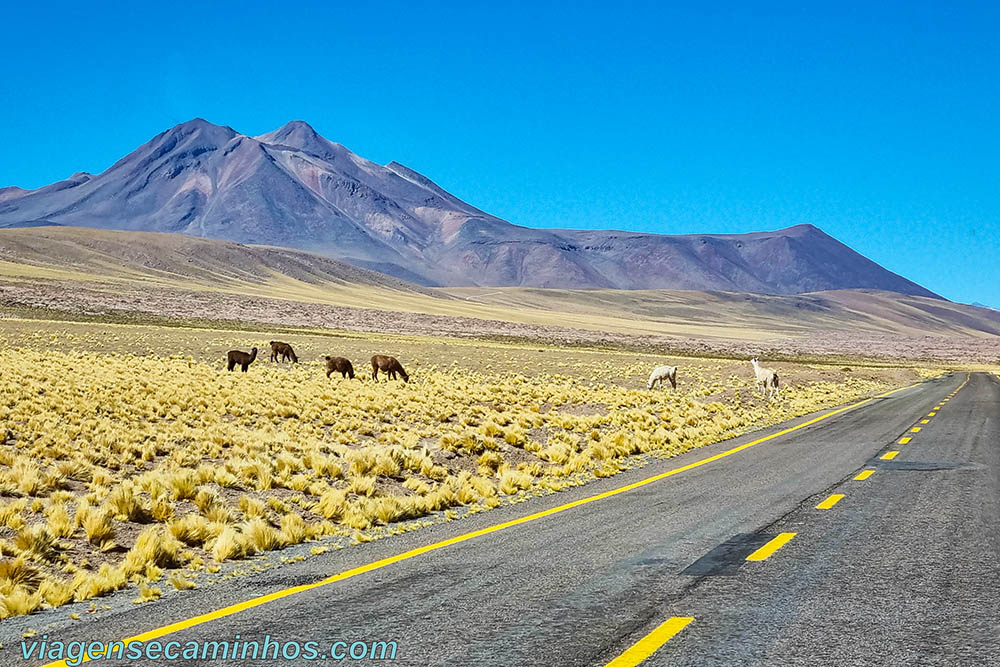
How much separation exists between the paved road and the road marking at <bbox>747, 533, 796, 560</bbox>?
75mm

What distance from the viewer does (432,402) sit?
88.2 ft

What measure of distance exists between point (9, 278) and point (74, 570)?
128 meters

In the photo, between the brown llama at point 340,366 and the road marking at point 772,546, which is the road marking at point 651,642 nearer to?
the road marking at point 772,546

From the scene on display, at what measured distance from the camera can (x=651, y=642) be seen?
5.53 metres

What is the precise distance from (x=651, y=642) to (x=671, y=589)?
1367 millimetres

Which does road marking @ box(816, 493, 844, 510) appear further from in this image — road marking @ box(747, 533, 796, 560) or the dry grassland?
the dry grassland

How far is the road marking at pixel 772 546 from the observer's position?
26.1ft

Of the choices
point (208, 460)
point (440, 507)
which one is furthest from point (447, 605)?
point (208, 460)

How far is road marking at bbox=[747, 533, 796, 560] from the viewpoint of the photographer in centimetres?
795

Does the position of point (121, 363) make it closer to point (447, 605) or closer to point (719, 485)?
point (719, 485)

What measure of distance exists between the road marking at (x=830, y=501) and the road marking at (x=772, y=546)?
192 centimetres

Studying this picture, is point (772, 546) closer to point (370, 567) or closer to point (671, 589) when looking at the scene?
point (671, 589)

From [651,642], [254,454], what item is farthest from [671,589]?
[254,454]

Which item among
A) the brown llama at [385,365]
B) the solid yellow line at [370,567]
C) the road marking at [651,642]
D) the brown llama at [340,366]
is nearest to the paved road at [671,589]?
the road marking at [651,642]
